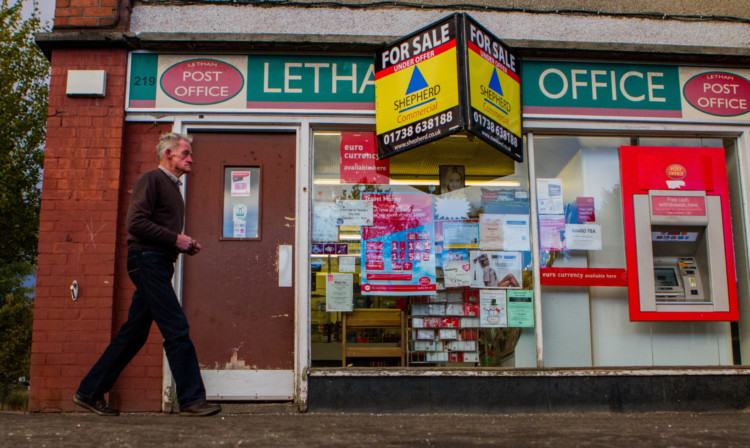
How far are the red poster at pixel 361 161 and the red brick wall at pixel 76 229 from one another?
2.05m

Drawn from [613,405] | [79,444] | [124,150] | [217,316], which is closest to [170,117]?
[124,150]

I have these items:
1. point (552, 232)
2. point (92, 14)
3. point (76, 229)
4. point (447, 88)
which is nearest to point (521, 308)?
point (552, 232)

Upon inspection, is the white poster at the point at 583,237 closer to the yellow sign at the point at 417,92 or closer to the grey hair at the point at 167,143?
the yellow sign at the point at 417,92

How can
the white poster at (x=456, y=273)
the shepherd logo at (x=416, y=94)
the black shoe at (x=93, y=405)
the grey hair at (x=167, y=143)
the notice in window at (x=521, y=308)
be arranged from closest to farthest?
1. the black shoe at (x=93, y=405)
2. the grey hair at (x=167, y=143)
3. the shepherd logo at (x=416, y=94)
4. the notice in window at (x=521, y=308)
5. the white poster at (x=456, y=273)

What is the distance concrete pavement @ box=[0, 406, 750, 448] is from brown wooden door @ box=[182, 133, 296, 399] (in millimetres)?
556

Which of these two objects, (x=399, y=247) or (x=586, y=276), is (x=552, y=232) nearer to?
(x=586, y=276)

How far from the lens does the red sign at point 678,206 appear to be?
5.76 metres

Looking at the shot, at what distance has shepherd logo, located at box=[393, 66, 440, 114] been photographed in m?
5.21

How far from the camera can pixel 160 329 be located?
3.96 m

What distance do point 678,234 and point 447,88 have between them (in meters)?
2.73

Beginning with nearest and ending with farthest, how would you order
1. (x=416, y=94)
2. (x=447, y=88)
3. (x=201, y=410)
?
(x=201, y=410) → (x=447, y=88) → (x=416, y=94)

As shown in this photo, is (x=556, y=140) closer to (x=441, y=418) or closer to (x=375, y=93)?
(x=375, y=93)

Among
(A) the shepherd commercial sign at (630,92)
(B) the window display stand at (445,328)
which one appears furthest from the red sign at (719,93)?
(B) the window display stand at (445,328)

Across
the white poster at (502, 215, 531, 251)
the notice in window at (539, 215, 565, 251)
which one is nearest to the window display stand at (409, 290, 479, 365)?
the white poster at (502, 215, 531, 251)
